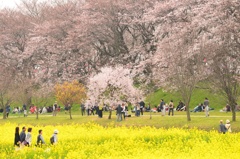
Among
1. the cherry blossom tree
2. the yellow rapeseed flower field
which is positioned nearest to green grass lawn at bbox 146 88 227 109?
the cherry blossom tree

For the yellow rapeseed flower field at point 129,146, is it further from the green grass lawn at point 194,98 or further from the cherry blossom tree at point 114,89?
the green grass lawn at point 194,98

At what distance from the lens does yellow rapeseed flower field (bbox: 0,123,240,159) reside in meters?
23.5

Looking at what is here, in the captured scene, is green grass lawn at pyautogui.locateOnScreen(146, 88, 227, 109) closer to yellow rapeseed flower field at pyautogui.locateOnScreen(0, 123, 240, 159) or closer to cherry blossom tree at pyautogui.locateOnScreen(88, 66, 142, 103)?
cherry blossom tree at pyautogui.locateOnScreen(88, 66, 142, 103)

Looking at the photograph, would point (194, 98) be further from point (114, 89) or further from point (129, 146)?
point (129, 146)

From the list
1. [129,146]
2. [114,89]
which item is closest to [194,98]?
[114,89]

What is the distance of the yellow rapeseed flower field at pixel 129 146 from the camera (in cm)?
2352

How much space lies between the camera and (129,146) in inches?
1110

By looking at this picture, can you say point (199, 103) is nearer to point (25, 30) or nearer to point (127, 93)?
point (127, 93)

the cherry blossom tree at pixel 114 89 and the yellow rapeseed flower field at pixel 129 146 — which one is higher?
the cherry blossom tree at pixel 114 89

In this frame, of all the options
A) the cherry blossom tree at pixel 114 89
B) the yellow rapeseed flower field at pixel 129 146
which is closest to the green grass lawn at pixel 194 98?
the cherry blossom tree at pixel 114 89

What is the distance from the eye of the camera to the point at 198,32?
188ft

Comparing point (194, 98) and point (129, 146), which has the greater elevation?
point (194, 98)

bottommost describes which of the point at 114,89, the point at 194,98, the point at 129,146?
the point at 129,146

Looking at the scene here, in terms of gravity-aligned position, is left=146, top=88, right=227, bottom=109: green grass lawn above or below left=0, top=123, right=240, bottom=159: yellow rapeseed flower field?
above
